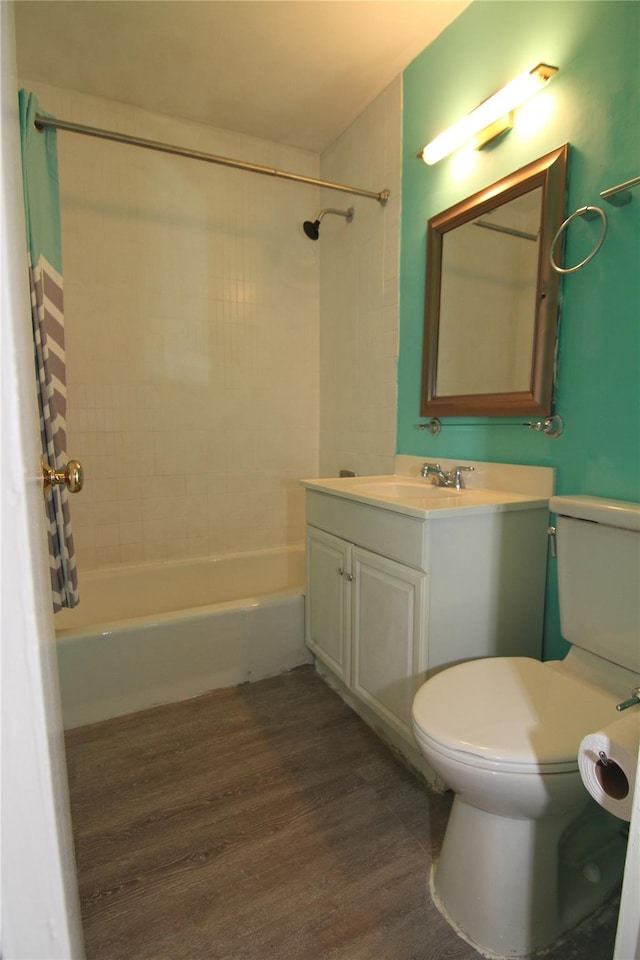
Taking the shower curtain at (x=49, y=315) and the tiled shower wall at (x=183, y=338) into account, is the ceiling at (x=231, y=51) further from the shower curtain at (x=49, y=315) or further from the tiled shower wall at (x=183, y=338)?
the shower curtain at (x=49, y=315)

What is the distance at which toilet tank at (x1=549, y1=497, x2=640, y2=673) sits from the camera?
1.04 meters

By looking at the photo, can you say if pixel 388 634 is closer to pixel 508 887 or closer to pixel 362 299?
pixel 508 887

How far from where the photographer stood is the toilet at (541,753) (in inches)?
35.0

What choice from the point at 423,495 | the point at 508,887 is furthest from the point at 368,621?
the point at 508,887

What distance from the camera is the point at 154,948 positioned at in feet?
3.21

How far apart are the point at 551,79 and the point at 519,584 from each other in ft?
4.84

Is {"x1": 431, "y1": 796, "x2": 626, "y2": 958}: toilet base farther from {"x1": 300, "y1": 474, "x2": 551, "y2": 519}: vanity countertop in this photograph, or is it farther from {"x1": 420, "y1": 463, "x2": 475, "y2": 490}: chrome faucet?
{"x1": 420, "y1": 463, "x2": 475, "y2": 490}: chrome faucet

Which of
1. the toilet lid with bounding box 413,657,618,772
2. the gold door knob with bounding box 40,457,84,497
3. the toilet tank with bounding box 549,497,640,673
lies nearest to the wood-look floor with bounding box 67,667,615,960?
the toilet lid with bounding box 413,657,618,772

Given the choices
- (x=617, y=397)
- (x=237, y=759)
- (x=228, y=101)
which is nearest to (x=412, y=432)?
(x=617, y=397)

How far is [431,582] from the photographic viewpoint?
4.28ft

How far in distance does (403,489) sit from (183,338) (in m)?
1.40

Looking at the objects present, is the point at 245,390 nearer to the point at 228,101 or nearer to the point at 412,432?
the point at 412,432

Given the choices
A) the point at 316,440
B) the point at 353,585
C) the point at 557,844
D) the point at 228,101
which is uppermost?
the point at 228,101

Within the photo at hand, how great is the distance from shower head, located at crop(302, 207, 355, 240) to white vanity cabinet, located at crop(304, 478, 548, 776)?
1.55 metres
